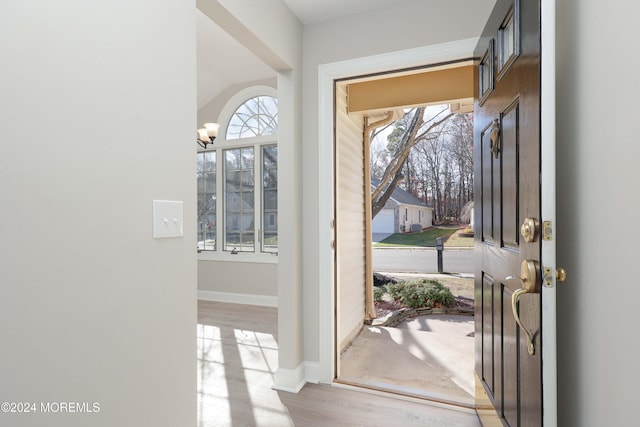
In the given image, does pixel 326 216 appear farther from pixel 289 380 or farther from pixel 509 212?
pixel 509 212

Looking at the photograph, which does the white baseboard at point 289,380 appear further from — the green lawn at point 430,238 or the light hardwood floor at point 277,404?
the green lawn at point 430,238

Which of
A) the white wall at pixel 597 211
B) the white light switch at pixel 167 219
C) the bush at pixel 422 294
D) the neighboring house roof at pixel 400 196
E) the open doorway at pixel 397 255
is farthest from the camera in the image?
the neighboring house roof at pixel 400 196

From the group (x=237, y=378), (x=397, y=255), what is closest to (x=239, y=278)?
(x=237, y=378)

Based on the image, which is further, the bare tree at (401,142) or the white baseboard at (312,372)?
the bare tree at (401,142)

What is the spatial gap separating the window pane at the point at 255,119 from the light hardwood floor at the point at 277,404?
2.86 meters

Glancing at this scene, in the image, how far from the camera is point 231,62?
13.4 ft

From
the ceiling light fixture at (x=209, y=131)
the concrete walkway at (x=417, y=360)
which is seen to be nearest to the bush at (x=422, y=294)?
the concrete walkway at (x=417, y=360)

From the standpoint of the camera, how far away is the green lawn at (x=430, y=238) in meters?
5.27

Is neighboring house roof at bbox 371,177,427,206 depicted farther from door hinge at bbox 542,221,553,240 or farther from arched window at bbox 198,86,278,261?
door hinge at bbox 542,221,553,240

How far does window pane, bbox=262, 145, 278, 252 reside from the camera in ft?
15.1

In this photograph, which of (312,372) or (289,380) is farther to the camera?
(312,372)

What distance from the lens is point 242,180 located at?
479 centimetres

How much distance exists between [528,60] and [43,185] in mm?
1498

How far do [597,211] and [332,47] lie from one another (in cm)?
191
